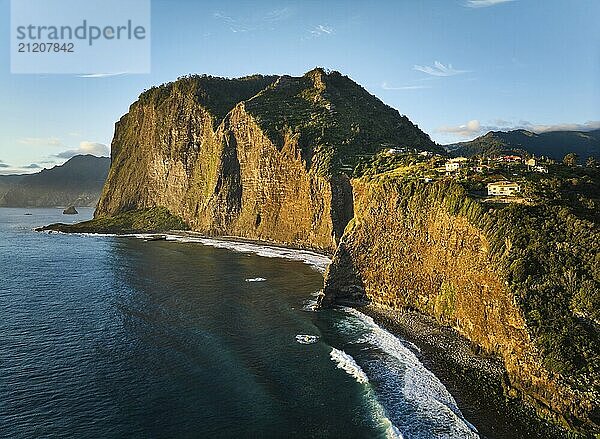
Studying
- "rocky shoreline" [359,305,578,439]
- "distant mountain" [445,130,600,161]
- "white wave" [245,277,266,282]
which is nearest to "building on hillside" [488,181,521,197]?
"rocky shoreline" [359,305,578,439]

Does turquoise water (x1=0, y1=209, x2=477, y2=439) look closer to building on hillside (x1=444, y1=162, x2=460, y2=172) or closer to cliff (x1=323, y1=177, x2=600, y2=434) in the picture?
cliff (x1=323, y1=177, x2=600, y2=434)

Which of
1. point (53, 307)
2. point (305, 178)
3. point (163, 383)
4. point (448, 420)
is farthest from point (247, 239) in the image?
point (448, 420)

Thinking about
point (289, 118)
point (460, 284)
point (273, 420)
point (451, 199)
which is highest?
point (289, 118)

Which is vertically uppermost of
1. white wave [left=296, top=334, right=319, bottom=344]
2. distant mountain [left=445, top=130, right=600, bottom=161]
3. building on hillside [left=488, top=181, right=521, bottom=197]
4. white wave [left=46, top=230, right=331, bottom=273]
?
distant mountain [left=445, top=130, right=600, bottom=161]

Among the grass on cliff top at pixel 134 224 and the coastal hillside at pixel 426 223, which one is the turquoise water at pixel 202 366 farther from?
the grass on cliff top at pixel 134 224

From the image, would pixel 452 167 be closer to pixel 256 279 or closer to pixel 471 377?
pixel 471 377

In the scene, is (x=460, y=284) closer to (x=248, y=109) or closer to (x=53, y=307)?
(x=53, y=307)
